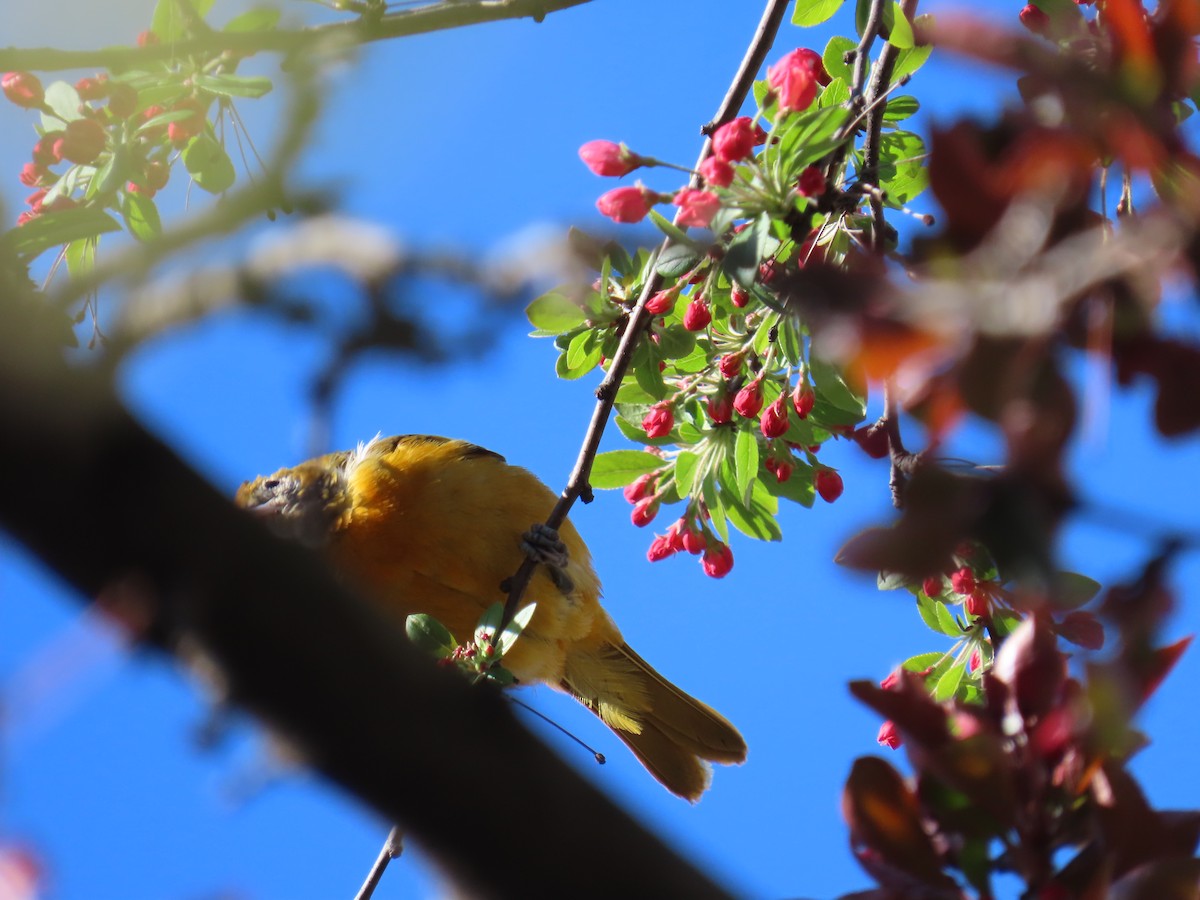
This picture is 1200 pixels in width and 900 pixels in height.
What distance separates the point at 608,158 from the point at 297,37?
85cm

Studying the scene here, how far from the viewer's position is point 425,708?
0.82 meters

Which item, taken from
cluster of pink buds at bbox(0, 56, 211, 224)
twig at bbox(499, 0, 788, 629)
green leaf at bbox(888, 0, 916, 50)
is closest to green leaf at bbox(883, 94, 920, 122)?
green leaf at bbox(888, 0, 916, 50)

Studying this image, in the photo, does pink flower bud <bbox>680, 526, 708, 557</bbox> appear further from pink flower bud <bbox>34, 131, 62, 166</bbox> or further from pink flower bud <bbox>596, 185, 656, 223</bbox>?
pink flower bud <bbox>34, 131, 62, 166</bbox>

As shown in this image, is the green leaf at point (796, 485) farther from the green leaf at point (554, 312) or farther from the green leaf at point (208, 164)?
the green leaf at point (208, 164)

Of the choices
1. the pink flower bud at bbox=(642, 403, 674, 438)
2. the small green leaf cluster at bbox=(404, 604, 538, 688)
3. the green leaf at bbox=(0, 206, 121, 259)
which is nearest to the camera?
the green leaf at bbox=(0, 206, 121, 259)

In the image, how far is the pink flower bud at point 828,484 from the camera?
3723 millimetres

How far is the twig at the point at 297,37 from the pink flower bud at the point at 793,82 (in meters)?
0.53

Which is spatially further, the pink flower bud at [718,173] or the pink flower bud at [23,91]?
the pink flower bud at [23,91]

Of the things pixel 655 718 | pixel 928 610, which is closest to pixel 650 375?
pixel 928 610

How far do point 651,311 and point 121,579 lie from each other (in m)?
2.50

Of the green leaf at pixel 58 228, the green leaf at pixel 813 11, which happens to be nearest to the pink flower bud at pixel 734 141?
the green leaf at pixel 813 11

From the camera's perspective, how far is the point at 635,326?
10.4 ft

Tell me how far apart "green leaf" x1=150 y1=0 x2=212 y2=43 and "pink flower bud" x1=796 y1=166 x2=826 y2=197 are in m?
1.87

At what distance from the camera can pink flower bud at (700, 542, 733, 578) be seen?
12.6 feet
